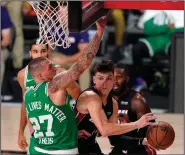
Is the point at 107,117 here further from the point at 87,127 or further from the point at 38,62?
the point at 38,62

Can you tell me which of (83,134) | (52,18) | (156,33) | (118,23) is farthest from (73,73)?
(118,23)

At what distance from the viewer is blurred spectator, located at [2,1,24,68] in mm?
13062

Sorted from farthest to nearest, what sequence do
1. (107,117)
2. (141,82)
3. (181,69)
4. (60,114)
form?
1. (141,82)
2. (181,69)
3. (107,117)
4. (60,114)

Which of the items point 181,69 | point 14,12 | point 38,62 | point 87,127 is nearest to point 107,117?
point 87,127

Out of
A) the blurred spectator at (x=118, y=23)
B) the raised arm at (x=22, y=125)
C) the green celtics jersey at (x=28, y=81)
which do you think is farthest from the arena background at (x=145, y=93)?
the green celtics jersey at (x=28, y=81)

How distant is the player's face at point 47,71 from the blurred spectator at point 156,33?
17.8 feet

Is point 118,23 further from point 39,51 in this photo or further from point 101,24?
point 101,24

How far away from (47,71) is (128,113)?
1418 mm

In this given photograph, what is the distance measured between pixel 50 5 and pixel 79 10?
462 mm

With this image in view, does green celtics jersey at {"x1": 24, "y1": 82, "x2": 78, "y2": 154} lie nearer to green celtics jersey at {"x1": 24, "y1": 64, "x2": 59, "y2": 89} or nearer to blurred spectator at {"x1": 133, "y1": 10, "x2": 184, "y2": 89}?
green celtics jersey at {"x1": 24, "y1": 64, "x2": 59, "y2": 89}

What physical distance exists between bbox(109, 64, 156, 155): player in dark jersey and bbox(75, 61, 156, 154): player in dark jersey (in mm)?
489

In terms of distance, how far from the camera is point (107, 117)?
25.2 ft

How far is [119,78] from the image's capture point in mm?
8500

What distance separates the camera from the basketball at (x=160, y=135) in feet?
25.2
